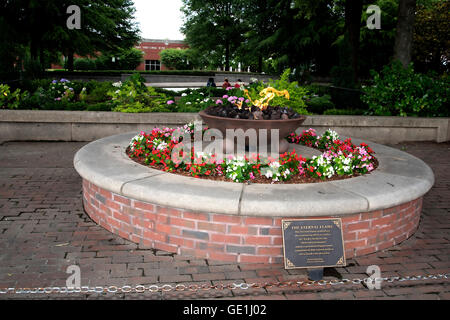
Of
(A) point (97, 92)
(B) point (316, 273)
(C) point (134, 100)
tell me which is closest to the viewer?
(B) point (316, 273)

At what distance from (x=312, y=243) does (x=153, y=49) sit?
187ft

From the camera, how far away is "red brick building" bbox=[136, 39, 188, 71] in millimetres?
56500

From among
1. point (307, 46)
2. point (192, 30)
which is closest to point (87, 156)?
point (307, 46)

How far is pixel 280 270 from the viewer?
140 inches

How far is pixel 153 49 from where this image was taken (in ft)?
186

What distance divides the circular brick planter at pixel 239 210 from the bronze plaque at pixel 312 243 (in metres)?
0.09

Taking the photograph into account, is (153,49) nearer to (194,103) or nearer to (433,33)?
(433,33)

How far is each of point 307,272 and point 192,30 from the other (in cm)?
3536

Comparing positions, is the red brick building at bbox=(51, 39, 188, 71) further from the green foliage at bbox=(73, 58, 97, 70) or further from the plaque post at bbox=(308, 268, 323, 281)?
the plaque post at bbox=(308, 268, 323, 281)

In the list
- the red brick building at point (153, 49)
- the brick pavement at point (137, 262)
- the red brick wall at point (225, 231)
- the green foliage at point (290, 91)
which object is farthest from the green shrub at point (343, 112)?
the red brick building at point (153, 49)

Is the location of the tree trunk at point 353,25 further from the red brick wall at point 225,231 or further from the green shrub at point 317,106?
the red brick wall at point 225,231

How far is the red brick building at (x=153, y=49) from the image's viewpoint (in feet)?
185

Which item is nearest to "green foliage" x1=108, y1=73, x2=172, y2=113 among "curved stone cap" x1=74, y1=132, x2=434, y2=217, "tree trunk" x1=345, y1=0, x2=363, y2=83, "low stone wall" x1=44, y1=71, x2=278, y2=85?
"curved stone cap" x1=74, y1=132, x2=434, y2=217

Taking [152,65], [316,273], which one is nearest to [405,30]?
[316,273]
